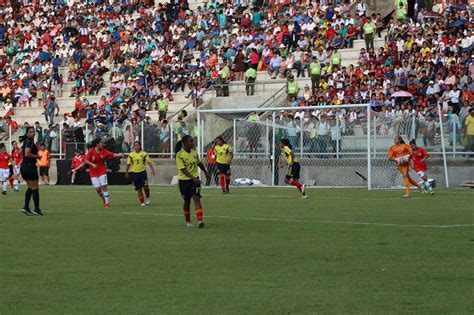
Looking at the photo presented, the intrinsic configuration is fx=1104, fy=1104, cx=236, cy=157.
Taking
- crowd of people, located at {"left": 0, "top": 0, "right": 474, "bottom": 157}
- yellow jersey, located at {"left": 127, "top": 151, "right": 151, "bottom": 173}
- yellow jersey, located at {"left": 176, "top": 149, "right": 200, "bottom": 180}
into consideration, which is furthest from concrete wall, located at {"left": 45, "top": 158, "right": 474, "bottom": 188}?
yellow jersey, located at {"left": 176, "top": 149, "right": 200, "bottom": 180}

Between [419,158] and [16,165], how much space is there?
15612 mm

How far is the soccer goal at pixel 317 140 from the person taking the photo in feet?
118

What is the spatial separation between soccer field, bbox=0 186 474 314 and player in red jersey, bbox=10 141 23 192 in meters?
11.4

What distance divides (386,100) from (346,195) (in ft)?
24.9

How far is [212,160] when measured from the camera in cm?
3900

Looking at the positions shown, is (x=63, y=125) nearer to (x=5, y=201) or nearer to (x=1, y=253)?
(x=5, y=201)

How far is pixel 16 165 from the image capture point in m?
39.8

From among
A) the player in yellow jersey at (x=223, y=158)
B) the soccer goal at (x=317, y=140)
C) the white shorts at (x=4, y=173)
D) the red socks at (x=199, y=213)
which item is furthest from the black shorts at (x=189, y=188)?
the white shorts at (x=4, y=173)

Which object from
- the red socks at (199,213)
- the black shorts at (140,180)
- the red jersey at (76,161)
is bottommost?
the red socks at (199,213)

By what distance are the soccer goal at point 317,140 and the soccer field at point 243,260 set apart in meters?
9.92

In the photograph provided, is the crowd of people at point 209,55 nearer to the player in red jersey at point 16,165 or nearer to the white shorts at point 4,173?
the player in red jersey at point 16,165

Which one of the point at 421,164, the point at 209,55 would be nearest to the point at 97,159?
the point at 421,164

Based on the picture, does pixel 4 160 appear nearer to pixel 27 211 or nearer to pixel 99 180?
pixel 99 180

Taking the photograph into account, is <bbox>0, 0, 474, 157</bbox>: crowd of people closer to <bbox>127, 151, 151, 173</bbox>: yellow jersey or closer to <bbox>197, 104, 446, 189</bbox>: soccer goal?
<bbox>197, 104, 446, 189</bbox>: soccer goal
